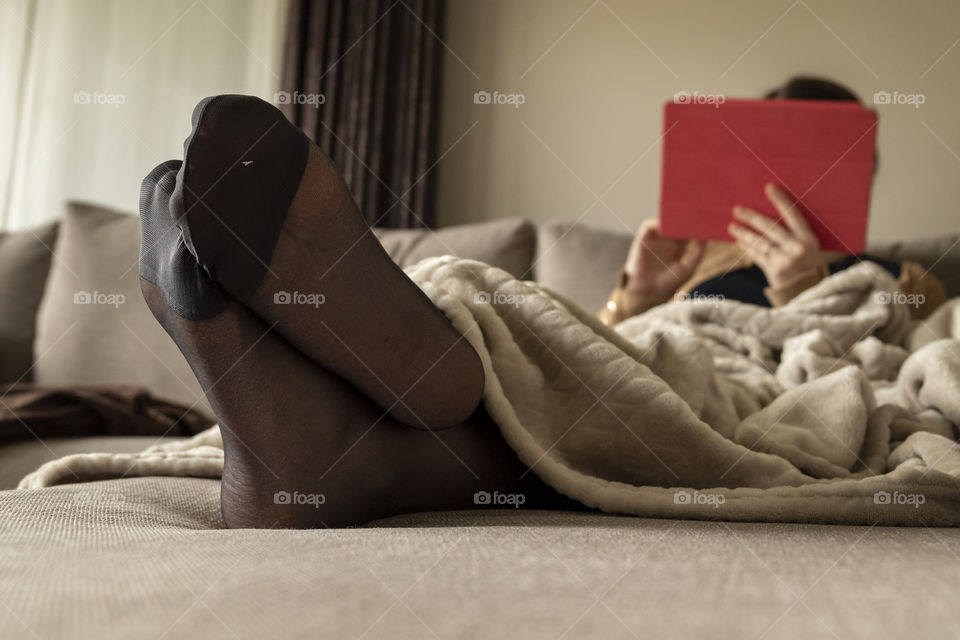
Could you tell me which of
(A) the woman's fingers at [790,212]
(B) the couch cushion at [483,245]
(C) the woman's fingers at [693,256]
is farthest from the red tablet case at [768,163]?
(B) the couch cushion at [483,245]

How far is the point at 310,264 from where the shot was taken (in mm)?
600

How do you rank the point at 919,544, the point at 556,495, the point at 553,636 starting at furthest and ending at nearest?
the point at 556,495 → the point at 919,544 → the point at 553,636

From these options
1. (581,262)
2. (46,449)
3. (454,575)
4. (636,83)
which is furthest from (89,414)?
(636,83)

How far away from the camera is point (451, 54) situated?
2.71 metres

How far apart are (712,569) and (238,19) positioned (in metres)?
2.67

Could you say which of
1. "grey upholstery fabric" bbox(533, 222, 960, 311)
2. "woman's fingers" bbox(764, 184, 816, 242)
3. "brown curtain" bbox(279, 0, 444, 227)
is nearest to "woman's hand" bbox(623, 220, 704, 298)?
"grey upholstery fabric" bbox(533, 222, 960, 311)

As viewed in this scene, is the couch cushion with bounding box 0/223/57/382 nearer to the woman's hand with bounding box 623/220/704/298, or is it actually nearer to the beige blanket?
the beige blanket

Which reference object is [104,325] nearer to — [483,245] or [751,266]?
[483,245]

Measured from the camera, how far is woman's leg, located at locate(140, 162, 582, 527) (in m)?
0.58

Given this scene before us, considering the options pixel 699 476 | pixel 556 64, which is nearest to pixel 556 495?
pixel 699 476

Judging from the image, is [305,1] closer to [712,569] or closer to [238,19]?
[238,19]

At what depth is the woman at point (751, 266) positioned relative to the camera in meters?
1.24

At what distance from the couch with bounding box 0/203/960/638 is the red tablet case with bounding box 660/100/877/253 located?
67cm

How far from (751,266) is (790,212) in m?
0.34
